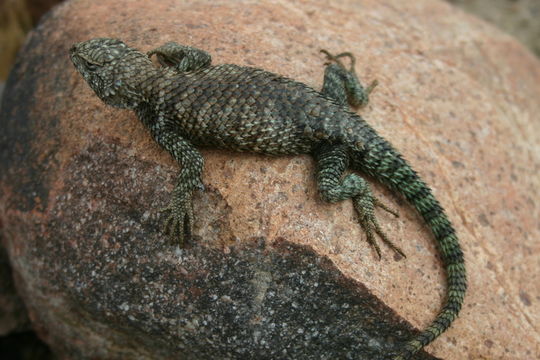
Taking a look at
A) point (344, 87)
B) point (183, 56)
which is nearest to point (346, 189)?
point (344, 87)

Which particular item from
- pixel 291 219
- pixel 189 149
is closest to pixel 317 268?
pixel 291 219

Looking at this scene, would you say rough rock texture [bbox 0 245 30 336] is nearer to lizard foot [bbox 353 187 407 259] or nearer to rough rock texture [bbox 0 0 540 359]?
rough rock texture [bbox 0 0 540 359]

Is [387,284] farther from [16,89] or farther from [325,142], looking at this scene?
[16,89]

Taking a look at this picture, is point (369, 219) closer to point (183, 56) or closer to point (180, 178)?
point (180, 178)

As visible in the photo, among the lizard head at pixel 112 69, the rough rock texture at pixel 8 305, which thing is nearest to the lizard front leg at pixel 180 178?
the lizard head at pixel 112 69

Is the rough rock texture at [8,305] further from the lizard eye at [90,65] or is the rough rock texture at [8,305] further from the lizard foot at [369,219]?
the lizard foot at [369,219]

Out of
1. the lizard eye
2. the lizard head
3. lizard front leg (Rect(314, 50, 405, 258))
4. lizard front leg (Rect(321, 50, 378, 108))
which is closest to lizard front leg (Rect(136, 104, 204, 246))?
the lizard head
